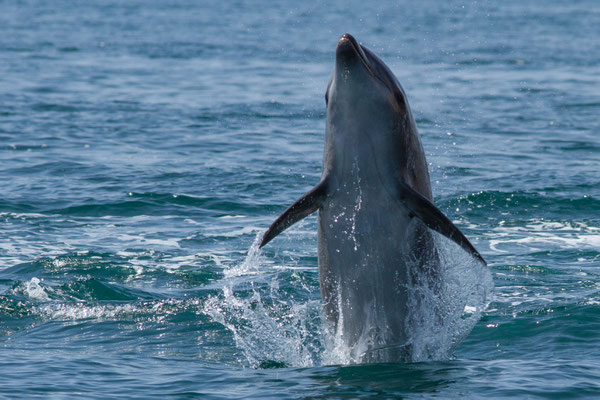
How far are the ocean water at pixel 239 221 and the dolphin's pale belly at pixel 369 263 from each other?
0.41m

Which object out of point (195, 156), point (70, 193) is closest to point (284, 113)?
point (195, 156)

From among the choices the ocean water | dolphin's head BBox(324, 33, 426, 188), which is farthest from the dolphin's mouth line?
the ocean water

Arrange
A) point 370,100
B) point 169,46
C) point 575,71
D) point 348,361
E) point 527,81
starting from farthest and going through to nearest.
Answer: point 169,46
point 575,71
point 527,81
point 348,361
point 370,100

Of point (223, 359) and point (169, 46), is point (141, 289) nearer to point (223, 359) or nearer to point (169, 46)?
point (223, 359)

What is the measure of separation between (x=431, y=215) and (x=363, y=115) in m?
1.19

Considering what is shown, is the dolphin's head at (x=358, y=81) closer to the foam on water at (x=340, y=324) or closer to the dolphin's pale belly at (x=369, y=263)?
the dolphin's pale belly at (x=369, y=263)

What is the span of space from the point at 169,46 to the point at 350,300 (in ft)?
135

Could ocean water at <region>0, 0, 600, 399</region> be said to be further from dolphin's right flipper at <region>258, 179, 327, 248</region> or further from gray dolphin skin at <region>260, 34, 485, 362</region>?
dolphin's right flipper at <region>258, 179, 327, 248</region>

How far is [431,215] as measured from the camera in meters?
9.49

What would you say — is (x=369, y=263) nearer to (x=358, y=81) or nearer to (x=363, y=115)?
(x=363, y=115)

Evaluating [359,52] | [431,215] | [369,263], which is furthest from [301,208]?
[359,52]

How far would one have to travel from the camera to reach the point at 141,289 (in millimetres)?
14016

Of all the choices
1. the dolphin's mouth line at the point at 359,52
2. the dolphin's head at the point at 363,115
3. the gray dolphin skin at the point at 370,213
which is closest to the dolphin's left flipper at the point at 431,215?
the gray dolphin skin at the point at 370,213

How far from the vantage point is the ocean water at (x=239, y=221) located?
10328 mm
